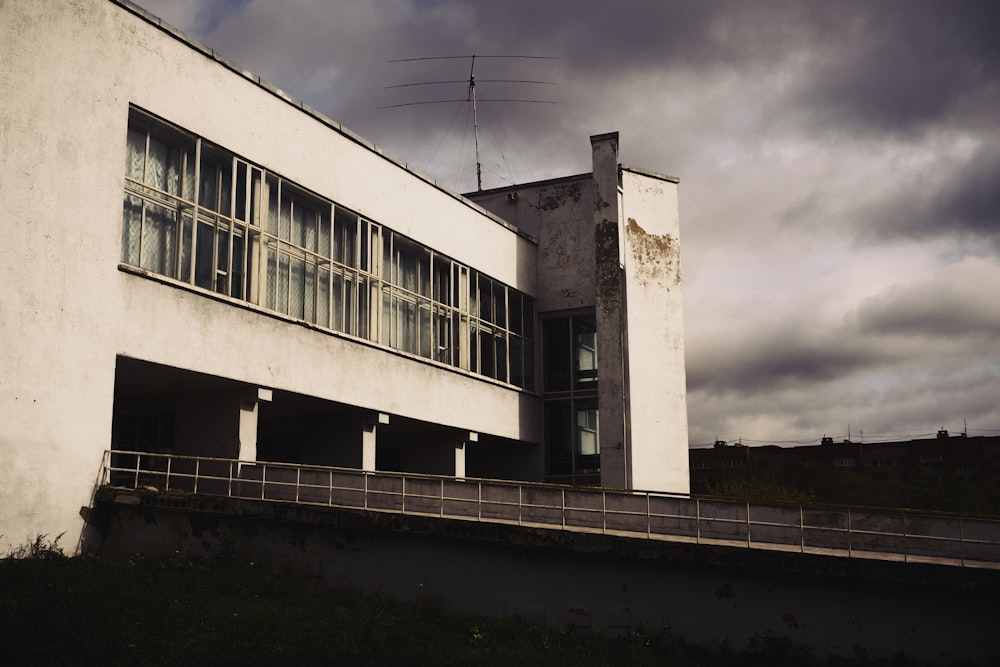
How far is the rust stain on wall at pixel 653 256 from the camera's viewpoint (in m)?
43.5

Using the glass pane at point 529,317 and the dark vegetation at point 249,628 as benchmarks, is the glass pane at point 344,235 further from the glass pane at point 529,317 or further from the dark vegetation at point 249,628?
the dark vegetation at point 249,628

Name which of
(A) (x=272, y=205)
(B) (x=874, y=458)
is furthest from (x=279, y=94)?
(B) (x=874, y=458)

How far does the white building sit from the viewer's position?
24.5 metres

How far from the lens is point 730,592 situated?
73.7 ft

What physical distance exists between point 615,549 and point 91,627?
401 inches

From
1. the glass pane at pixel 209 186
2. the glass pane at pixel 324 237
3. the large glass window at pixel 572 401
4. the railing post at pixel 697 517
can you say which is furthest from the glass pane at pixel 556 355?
the railing post at pixel 697 517

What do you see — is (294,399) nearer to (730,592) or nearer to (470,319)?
(470,319)

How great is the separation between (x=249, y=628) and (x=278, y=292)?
13424 millimetres

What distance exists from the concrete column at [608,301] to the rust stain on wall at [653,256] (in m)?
1.26

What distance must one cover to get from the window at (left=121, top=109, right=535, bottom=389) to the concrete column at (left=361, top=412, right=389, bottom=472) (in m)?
2.51

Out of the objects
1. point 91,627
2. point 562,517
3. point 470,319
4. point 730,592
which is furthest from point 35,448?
point 470,319

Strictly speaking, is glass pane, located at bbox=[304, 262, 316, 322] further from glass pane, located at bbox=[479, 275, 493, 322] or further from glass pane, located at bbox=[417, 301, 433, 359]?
glass pane, located at bbox=[479, 275, 493, 322]

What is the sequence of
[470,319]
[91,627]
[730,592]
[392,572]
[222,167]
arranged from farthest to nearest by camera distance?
[470,319]
[222,167]
[392,572]
[730,592]
[91,627]

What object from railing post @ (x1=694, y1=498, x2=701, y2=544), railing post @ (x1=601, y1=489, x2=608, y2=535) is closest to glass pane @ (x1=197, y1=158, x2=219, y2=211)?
railing post @ (x1=601, y1=489, x2=608, y2=535)
